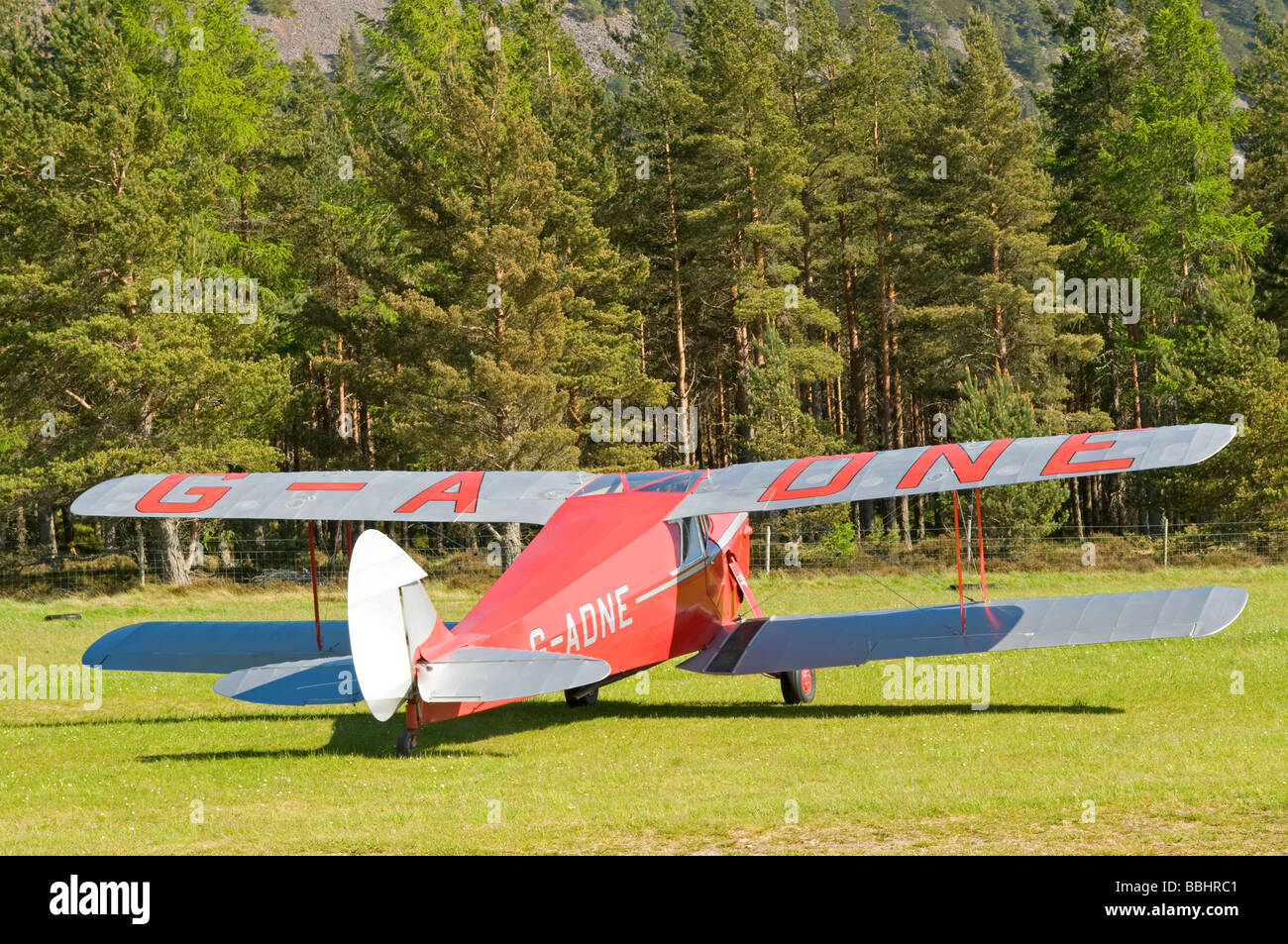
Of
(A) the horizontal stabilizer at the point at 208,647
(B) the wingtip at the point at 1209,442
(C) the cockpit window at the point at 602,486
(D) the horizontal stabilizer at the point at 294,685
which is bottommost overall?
(A) the horizontal stabilizer at the point at 208,647

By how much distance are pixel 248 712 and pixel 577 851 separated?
26.8 feet

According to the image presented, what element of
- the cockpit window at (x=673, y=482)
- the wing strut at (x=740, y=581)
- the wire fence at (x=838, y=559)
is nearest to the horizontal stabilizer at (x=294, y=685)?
Result: the cockpit window at (x=673, y=482)

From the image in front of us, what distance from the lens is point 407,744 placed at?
1162cm

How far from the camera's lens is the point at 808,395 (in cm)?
5988

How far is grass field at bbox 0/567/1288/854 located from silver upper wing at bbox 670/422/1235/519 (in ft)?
7.58

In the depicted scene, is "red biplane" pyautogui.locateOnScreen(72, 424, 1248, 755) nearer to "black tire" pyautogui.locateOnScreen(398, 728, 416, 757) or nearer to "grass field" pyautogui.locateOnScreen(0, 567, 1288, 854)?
"black tire" pyautogui.locateOnScreen(398, 728, 416, 757)

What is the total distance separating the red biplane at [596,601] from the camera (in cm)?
1071

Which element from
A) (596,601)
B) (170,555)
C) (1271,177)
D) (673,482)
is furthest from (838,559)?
(1271,177)

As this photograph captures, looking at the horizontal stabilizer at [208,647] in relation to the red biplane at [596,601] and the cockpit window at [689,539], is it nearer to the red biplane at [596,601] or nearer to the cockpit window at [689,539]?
the red biplane at [596,601]

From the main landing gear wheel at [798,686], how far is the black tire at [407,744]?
4836 mm

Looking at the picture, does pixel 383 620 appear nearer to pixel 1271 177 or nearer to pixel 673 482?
pixel 673 482

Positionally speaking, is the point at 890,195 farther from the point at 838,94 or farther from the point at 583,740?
the point at 583,740

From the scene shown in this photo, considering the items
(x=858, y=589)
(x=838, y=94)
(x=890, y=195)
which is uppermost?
(x=838, y=94)

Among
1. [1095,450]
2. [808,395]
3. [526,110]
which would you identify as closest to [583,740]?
[1095,450]
